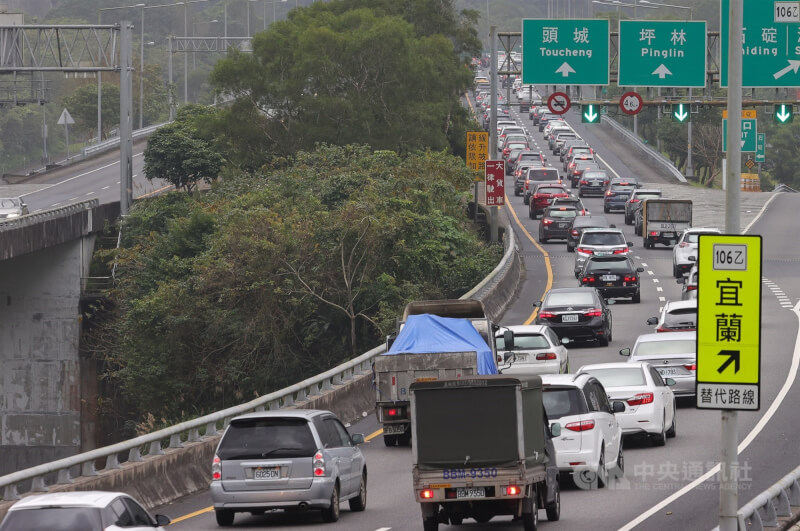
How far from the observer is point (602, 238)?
5041 cm

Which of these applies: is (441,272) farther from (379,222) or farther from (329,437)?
(329,437)

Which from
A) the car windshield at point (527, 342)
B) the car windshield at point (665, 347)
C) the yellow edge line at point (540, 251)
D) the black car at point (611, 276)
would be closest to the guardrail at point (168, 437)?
the car windshield at point (527, 342)

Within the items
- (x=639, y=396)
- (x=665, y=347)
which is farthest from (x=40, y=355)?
(x=639, y=396)

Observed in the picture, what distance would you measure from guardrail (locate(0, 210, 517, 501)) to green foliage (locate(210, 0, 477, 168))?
31358 mm

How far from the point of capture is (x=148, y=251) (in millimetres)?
53312

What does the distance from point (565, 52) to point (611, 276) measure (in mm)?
7391

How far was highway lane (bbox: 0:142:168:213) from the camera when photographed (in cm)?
7456

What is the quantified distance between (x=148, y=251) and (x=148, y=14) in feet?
459

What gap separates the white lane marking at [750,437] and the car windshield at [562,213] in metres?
25.5

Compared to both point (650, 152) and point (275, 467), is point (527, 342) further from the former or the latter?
point (650, 152)

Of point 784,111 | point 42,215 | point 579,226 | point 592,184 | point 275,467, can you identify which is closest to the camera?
point 275,467

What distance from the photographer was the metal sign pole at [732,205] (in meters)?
12.3

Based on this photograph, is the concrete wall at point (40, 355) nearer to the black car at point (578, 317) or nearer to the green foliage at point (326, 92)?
the green foliage at point (326, 92)

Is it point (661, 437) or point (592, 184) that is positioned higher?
point (592, 184)
